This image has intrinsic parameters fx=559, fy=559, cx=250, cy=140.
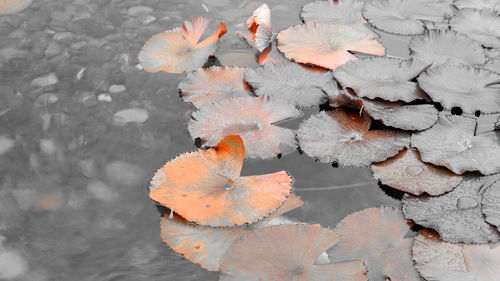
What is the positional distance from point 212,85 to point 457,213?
0.83 meters

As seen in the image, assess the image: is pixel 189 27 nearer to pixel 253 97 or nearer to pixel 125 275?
pixel 253 97

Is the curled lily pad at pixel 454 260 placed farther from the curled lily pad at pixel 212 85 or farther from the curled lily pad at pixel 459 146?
the curled lily pad at pixel 212 85

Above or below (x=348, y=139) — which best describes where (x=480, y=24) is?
above

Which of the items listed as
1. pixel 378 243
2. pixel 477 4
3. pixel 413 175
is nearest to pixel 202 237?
pixel 378 243

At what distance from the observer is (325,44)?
75.6 inches

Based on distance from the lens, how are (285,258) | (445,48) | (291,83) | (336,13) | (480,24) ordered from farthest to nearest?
(336,13) → (480,24) → (445,48) → (291,83) → (285,258)

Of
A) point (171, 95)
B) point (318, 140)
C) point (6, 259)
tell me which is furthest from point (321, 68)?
point (6, 259)

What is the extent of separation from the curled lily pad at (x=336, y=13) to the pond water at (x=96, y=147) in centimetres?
6

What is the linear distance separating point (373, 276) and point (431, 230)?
21 cm

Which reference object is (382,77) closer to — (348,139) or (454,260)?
(348,139)

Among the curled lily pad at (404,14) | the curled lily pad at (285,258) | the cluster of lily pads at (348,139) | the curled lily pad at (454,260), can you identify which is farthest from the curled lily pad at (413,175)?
the curled lily pad at (404,14)

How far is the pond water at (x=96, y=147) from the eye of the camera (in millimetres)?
1343

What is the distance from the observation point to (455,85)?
66.9 inches

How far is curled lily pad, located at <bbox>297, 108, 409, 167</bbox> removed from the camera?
153cm
